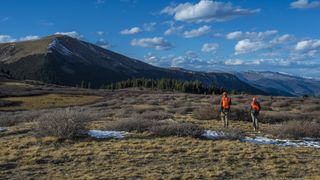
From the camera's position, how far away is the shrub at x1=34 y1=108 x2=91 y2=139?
57.4ft

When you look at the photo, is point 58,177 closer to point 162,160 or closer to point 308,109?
point 162,160

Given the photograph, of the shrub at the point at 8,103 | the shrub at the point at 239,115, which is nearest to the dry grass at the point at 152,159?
the shrub at the point at 239,115

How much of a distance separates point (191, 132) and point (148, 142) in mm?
2496

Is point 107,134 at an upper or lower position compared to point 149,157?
upper

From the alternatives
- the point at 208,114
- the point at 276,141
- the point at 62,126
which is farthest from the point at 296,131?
the point at 62,126

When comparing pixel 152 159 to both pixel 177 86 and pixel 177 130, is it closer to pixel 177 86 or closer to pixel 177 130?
pixel 177 130

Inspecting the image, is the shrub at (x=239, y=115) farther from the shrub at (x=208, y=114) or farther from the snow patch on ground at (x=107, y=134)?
the snow patch on ground at (x=107, y=134)

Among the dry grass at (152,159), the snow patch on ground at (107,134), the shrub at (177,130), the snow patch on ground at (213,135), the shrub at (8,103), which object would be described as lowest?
the shrub at (8,103)

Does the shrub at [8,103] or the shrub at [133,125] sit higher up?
the shrub at [133,125]

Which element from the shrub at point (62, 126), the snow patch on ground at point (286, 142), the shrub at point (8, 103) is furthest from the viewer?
the shrub at point (8, 103)

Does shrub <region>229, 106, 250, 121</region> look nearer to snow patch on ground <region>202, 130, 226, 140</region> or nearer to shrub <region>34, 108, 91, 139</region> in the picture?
snow patch on ground <region>202, 130, 226, 140</region>

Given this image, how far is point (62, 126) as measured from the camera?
57.4ft

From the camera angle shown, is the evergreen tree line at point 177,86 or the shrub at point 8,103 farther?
the evergreen tree line at point 177,86

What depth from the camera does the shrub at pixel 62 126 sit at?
17.5 metres
